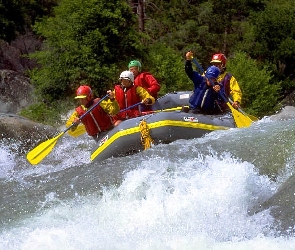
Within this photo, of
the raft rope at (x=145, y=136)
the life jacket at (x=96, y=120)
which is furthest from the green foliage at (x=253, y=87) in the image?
the raft rope at (x=145, y=136)

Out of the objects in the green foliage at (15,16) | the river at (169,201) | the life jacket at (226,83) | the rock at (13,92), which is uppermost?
the river at (169,201)

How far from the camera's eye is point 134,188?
594cm

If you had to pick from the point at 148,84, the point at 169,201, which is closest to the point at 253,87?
the point at 148,84

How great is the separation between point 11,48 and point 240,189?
1530 centimetres

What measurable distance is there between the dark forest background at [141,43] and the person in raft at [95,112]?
20.4 ft

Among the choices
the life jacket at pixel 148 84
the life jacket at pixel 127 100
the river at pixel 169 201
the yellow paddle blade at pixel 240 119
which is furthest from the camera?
the life jacket at pixel 148 84

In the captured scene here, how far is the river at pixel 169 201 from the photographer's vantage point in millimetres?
4980

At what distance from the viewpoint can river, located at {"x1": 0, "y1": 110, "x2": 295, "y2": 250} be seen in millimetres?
4980

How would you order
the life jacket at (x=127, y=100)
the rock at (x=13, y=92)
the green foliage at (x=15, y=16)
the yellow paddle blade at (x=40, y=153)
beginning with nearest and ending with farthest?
the yellow paddle blade at (x=40, y=153), the life jacket at (x=127, y=100), the rock at (x=13, y=92), the green foliage at (x=15, y=16)

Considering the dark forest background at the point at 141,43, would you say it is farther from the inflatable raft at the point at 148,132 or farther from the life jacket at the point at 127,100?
the inflatable raft at the point at 148,132

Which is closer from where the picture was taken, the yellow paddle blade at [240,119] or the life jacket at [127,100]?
the yellow paddle blade at [240,119]

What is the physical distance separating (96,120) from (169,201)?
3377mm

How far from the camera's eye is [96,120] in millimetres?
8758

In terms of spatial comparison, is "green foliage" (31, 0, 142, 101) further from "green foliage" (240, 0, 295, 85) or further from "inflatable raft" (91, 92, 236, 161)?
"green foliage" (240, 0, 295, 85)
